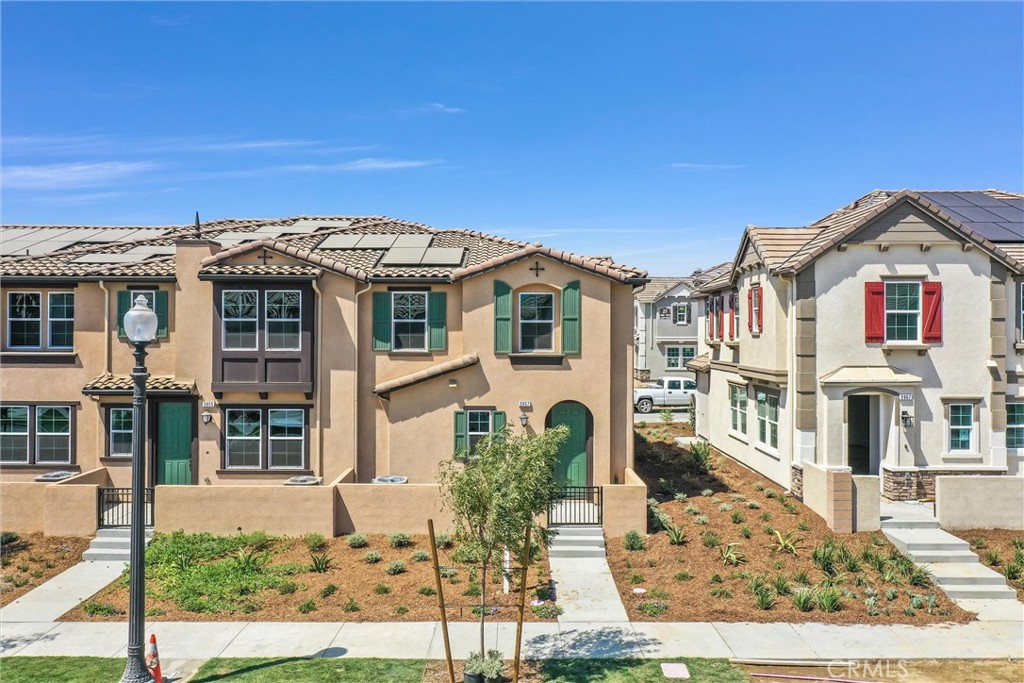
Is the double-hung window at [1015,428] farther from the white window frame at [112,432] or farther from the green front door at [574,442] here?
the white window frame at [112,432]

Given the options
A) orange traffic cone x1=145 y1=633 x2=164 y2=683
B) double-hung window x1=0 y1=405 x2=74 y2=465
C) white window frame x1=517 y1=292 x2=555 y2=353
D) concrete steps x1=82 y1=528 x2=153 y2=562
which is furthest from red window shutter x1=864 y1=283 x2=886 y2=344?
double-hung window x1=0 y1=405 x2=74 y2=465

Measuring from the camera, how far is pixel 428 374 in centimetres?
1820

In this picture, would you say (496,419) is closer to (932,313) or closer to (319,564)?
(319,564)

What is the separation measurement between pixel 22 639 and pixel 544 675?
9.06 metres

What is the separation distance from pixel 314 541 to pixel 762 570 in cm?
1000

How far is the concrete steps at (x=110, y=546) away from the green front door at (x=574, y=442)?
34.0ft

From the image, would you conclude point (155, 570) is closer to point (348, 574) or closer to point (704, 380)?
point (348, 574)

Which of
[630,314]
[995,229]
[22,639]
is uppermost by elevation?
[995,229]

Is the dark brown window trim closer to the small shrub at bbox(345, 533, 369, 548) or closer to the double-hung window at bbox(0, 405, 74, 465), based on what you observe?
the small shrub at bbox(345, 533, 369, 548)

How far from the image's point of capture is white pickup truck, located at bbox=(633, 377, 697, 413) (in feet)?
122

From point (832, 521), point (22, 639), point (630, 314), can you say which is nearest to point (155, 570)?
point (22, 639)

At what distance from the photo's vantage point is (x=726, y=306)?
24438mm

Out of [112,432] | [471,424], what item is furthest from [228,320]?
[471,424]

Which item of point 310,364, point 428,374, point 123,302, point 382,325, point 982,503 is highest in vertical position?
point 123,302
